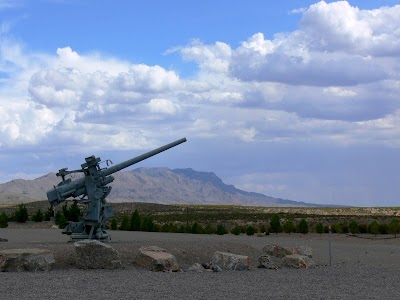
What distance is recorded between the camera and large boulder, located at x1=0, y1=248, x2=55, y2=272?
20250mm

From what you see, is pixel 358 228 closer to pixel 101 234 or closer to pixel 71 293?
pixel 101 234

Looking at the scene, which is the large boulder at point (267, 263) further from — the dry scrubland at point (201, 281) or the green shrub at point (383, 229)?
the green shrub at point (383, 229)

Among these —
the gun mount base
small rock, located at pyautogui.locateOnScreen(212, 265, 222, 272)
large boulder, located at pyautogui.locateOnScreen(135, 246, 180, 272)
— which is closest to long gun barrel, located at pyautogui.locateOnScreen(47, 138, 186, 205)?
the gun mount base

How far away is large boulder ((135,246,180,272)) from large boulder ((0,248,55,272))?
9.08 feet

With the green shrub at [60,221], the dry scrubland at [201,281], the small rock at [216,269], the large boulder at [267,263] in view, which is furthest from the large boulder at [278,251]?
the green shrub at [60,221]

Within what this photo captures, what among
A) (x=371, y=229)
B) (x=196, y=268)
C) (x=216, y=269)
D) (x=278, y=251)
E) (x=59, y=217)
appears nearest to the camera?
(x=216, y=269)

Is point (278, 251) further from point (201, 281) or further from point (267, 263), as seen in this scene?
point (201, 281)

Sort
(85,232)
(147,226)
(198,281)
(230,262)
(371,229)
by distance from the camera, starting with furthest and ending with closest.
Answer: (147,226), (371,229), (85,232), (230,262), (198,281)

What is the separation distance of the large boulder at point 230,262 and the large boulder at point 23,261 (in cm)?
510

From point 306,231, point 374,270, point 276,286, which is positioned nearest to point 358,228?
point 306,231

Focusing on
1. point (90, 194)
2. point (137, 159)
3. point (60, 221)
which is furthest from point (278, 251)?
point (60, 221)

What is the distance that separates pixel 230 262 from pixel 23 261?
6200 mm

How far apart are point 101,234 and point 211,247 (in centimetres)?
418

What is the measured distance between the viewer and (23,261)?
66.6 ft
